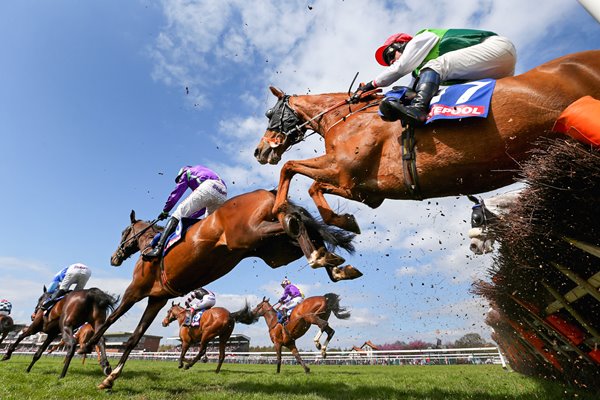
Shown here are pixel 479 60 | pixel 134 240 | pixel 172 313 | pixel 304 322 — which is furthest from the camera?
pixel 172 313

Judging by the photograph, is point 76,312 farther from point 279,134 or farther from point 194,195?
point 279,134

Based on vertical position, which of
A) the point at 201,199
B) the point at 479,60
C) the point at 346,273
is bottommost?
the point at 346,273

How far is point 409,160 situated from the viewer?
10.5ft

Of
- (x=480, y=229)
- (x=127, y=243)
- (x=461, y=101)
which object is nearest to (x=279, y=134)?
(x=461, y=101)

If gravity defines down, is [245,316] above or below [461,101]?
above

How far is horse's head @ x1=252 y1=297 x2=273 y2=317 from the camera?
14016mm

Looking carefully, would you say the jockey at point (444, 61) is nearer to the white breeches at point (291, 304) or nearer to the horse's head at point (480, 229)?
the horse's head at point (480, 229)

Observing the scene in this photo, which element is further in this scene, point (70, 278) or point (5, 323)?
point (5, 323)

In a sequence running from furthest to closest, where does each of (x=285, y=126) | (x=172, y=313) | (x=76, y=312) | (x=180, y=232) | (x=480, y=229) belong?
(x=172, y=313), (x=76, y=312), (x=180, y=232), (x=285, y=126), (x=480, y=229)

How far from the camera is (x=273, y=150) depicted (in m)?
4.79

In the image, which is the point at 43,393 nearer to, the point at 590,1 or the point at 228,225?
the point at 228,225

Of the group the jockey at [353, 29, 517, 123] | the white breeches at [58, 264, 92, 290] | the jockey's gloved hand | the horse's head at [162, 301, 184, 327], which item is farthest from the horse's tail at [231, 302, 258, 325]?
the jockey at [353, 29, 517, 123]

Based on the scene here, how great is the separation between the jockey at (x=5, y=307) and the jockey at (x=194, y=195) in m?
14.0

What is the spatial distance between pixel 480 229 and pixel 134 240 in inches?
238
